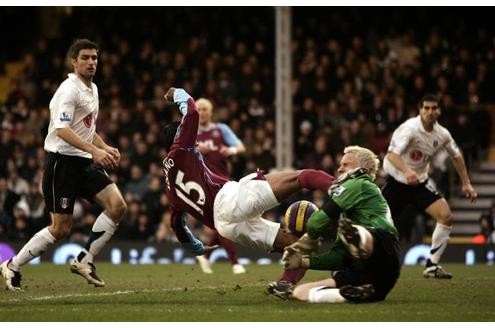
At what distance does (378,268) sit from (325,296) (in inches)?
21.0

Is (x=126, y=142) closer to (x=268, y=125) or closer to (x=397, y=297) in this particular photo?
(x=268, y=125)

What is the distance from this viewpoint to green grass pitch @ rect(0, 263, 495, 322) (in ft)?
A: 29.6

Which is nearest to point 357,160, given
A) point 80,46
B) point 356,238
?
point 356,238

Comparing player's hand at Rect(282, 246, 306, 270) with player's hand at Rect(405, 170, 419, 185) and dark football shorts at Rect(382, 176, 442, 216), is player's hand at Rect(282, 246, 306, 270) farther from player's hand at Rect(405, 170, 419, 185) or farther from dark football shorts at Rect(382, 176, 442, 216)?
dark football shorts at Rect(382, 176, 442, 216)

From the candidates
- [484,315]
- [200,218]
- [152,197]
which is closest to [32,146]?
[152,197]

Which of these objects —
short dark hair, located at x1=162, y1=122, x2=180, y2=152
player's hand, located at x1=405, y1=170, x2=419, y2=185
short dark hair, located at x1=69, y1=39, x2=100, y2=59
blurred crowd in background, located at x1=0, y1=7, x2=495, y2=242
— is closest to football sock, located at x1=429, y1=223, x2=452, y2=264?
player's hand, located at x1=405, y1=170, x2=419, y2=185

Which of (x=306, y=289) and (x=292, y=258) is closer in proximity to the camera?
(x=292, y=258)

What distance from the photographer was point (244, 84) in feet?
78.8

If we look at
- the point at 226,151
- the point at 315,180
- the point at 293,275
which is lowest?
the point at 293,275

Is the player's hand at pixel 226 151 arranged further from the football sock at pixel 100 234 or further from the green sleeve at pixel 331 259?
the green sleeve at pixel 331 259

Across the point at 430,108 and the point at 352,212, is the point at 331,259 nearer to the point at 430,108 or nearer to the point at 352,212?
the point at 352,212

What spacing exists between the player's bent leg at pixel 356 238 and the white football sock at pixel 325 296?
50cm

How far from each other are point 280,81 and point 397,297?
34.1ft

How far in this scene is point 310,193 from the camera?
67.2 feet
